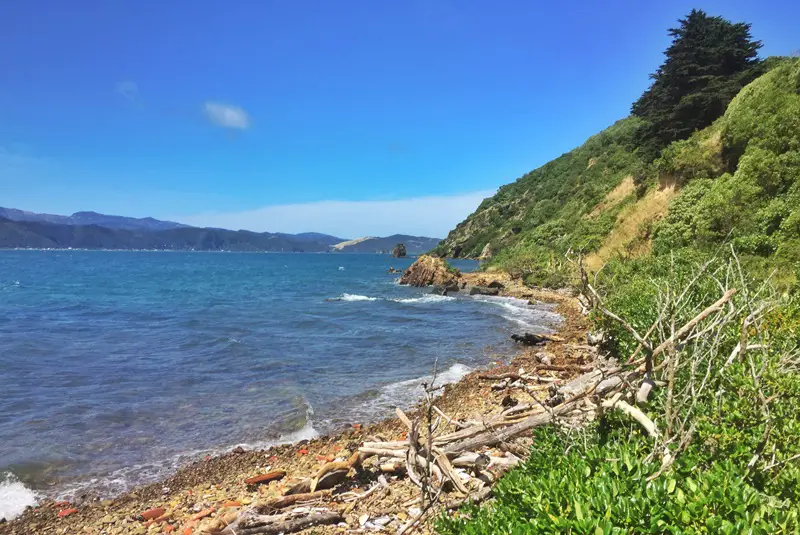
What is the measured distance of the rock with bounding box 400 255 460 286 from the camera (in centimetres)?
4991

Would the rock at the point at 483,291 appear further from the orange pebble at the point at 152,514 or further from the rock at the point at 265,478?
the orange pebble at the point at 152,514

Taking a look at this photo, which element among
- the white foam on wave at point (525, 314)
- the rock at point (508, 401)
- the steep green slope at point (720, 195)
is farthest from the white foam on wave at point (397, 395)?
the white foam on wave at point (525, 314)

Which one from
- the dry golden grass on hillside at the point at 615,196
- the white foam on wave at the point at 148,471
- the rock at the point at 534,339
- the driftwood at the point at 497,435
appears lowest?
the white foam on wave at the point at 148,471

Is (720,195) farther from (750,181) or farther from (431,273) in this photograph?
(431,273)

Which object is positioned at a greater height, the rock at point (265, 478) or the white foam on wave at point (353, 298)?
the rock at point (265, 478)

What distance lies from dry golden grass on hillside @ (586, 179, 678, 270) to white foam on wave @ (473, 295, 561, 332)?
451 cm

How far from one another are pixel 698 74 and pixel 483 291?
24508 mm

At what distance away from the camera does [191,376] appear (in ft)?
53.6

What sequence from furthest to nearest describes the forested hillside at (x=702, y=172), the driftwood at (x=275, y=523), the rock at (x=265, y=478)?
the forested hillside at (x=702, y=172), the rock at (x=265, y=478), the driftwood at (x=275, y=523)

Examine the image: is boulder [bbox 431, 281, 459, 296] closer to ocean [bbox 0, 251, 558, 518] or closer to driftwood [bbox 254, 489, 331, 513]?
ocean [bbox 0, 251, 558, 518]

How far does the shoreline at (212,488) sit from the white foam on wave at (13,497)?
0.97 feet

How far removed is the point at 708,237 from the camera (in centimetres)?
1986

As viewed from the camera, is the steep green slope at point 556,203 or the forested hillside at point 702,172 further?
the steep green slope at point 556,203

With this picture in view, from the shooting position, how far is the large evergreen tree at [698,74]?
32.0m
